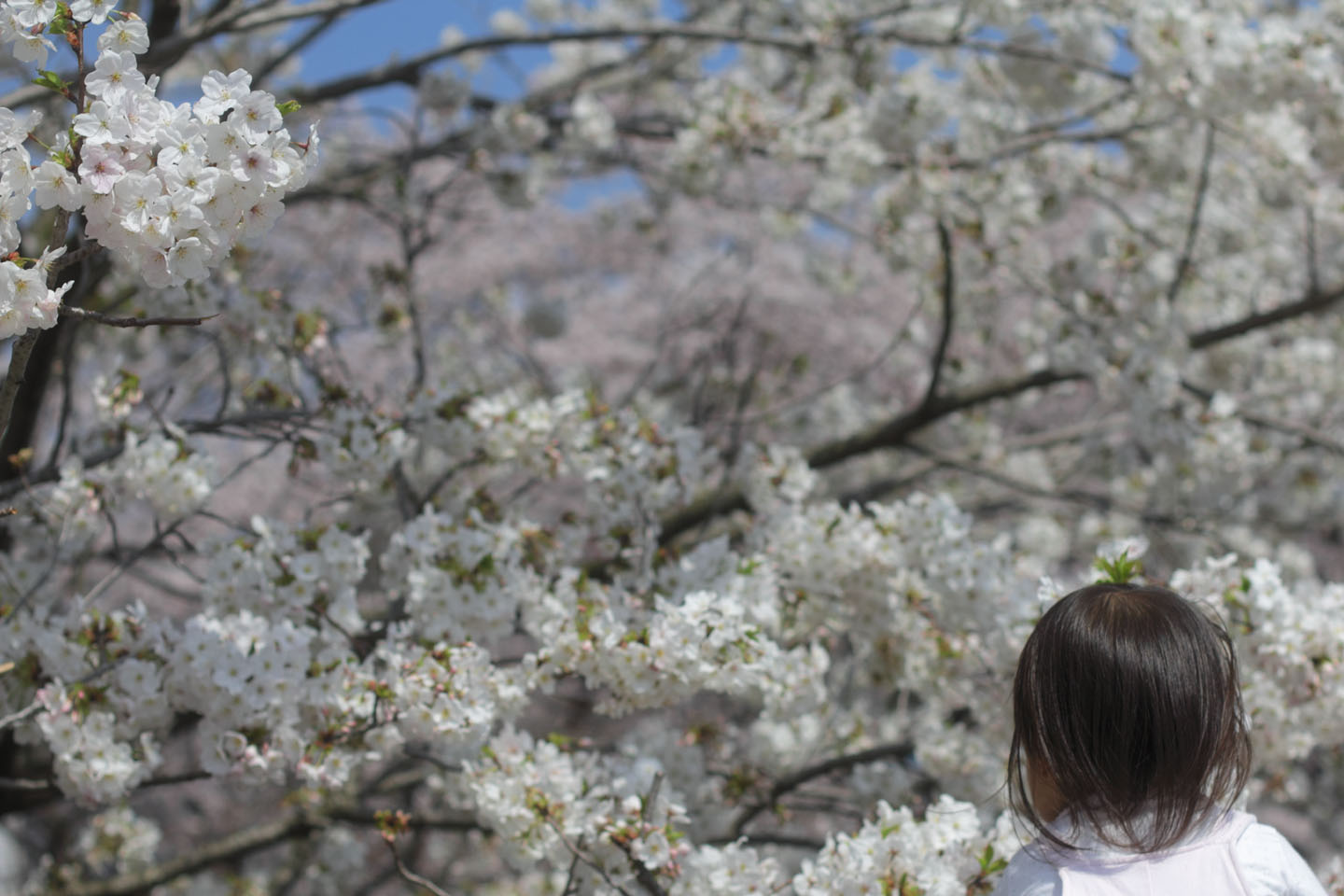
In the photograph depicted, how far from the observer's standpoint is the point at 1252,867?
1442 millimetres

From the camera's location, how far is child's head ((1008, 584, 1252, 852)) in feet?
4.77

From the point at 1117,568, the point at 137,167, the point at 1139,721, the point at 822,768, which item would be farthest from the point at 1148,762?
the point at 137,167

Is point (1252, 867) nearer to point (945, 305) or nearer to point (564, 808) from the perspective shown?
point (564, 808)

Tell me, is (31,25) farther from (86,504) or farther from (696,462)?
(696,462)

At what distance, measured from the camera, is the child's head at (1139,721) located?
4.77 ft

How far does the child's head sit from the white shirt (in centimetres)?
3

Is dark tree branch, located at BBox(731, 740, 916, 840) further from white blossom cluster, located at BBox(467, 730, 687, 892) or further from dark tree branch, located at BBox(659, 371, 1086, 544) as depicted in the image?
dark tree branch, located at BBox(659, 371, 1086, 544)

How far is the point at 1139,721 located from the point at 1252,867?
9.4 inches

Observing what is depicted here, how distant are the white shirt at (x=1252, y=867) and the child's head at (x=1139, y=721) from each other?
0.09 ft

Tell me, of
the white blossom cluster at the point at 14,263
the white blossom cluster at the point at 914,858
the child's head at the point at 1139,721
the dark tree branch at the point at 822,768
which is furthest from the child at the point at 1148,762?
the white blossom cluster at the point at 14,263

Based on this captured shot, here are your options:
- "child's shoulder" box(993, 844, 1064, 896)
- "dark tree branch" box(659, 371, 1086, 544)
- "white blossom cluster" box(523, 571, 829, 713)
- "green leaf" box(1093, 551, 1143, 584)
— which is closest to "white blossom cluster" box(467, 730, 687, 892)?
"white blossom cluster" box(523, 571, 829, 713)

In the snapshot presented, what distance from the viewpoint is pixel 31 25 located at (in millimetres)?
1423

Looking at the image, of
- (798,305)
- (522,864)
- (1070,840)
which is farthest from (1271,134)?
(798,305)

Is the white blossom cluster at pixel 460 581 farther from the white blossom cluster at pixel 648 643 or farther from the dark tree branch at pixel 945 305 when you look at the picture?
the dark tree branch at pixel 945 305
